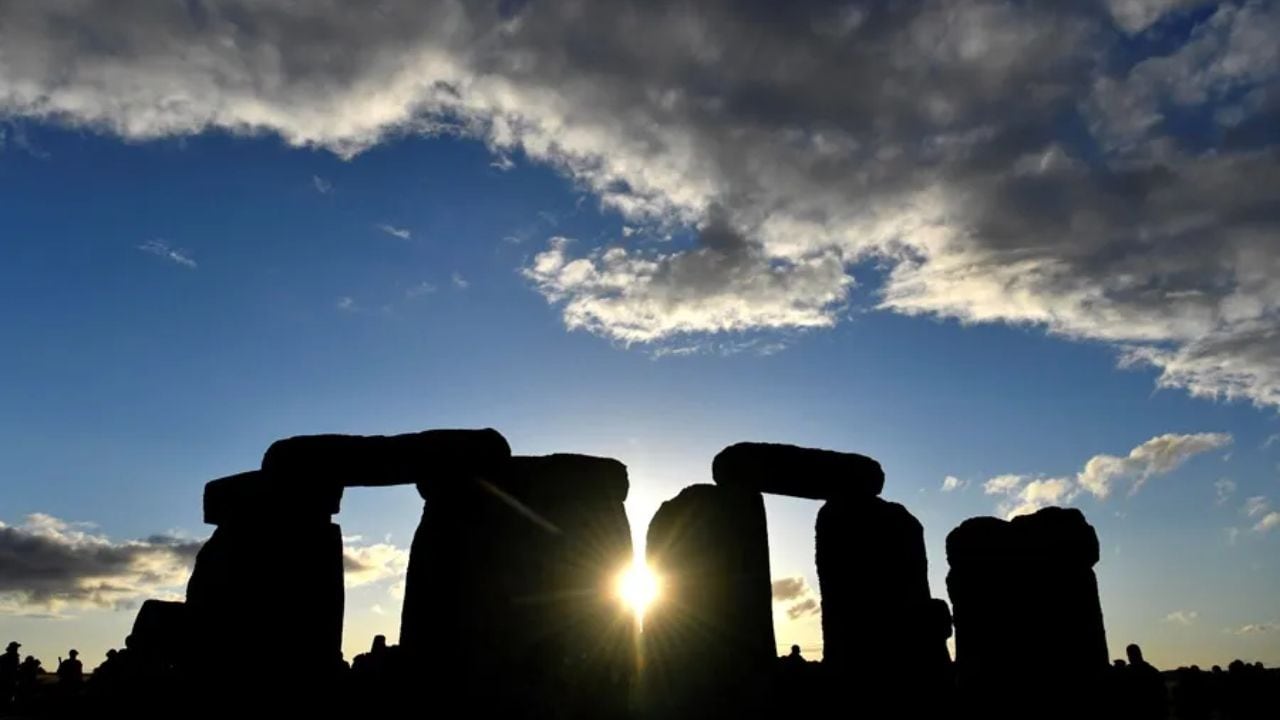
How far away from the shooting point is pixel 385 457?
42.6 feet

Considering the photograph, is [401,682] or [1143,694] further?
[1143,694]

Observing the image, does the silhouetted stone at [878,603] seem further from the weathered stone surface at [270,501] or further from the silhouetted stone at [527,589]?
the weathered stone surface at [270,501]

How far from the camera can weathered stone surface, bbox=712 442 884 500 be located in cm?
1333

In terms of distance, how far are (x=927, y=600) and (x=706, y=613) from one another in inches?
131

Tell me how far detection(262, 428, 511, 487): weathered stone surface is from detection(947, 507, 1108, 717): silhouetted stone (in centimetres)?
724

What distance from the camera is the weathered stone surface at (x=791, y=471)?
43.7 ft

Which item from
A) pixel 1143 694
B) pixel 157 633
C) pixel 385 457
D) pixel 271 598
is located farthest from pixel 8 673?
pixel 1143 694

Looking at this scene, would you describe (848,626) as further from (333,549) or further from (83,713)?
(83,713)

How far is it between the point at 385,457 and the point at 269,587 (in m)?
2.60

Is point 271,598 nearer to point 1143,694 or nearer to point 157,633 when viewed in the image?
point 157,633

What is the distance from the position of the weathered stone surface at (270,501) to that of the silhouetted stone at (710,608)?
192 inches

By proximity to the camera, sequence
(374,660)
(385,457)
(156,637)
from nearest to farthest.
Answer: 1. (385,457)
2. (156,637)
3. (374,660)

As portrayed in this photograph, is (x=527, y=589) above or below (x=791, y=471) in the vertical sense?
below

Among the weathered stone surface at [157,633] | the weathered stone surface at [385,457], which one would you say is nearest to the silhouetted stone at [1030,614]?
the weathered stone surface at [385,457]
